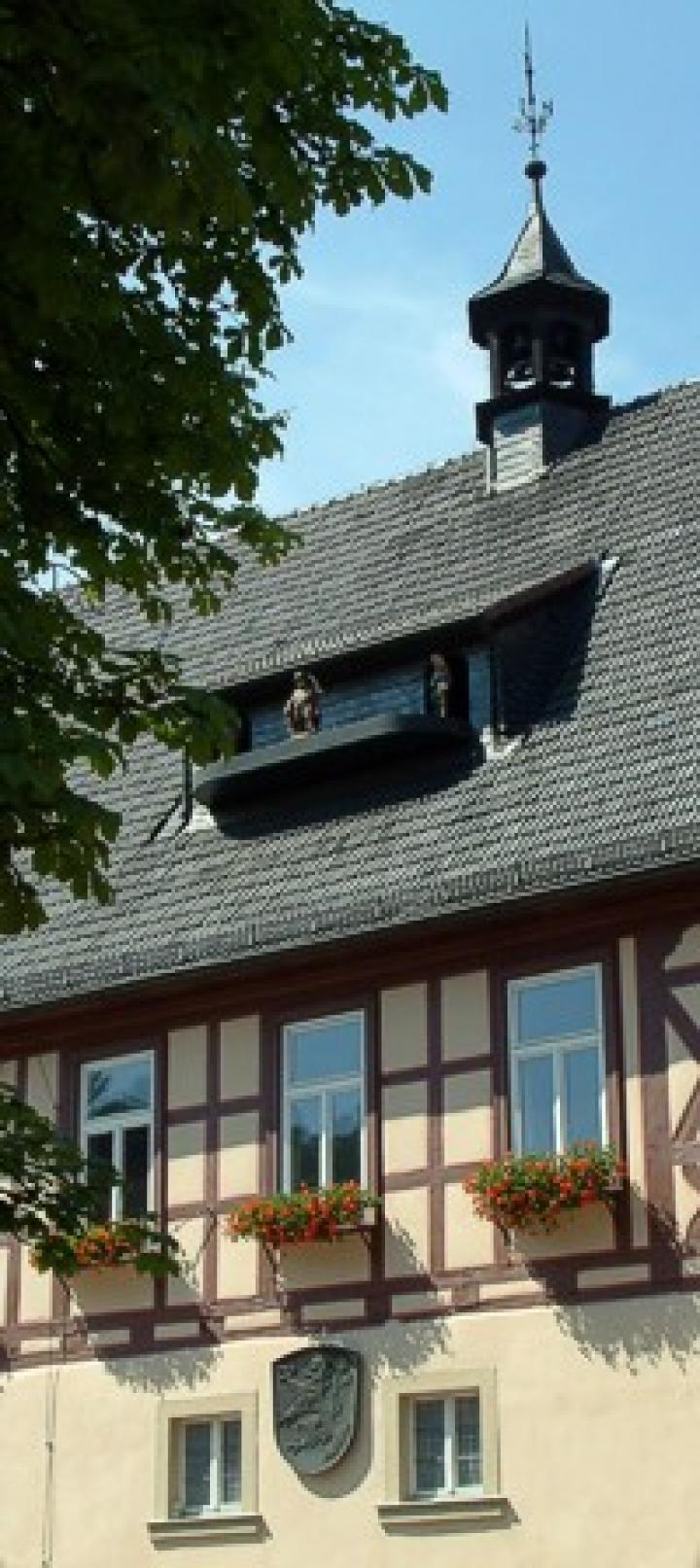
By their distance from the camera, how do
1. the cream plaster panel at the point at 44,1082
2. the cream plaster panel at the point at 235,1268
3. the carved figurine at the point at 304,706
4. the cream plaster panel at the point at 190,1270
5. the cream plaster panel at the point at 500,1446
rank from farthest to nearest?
the carved figurine at the point at 304,706, the cream plaster panel at the point at 44,1082, the cream plaster panel at the point at 190,1270, the cream plaster panel at the point at 235,1268, the cream plaster panel at the point at 500,1446

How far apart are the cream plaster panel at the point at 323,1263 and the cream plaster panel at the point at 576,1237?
124 centimetres

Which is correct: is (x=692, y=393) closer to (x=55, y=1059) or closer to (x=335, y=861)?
(x=335, y=861)

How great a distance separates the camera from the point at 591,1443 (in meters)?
15.8

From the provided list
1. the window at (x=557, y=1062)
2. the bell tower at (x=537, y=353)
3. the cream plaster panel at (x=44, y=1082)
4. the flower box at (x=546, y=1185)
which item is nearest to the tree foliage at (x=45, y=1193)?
the flower box at (x=546, y=1185)

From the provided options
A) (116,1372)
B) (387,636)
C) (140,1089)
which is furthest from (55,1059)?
(387,636)

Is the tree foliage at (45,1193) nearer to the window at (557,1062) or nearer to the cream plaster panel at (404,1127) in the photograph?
the window at (557,1062)

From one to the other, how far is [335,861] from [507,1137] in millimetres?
2812

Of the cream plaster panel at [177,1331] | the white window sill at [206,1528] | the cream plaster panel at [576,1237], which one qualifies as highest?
the cream plaster panel at [576,1237]

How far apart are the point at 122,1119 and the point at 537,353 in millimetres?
8412

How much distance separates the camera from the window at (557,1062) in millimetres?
16625

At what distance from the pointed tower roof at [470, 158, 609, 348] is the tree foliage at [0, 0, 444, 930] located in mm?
13917

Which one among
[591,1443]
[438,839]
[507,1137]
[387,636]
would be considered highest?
[387,636]

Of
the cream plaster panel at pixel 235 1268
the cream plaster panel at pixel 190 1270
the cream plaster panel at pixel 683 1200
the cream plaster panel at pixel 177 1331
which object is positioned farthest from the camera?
the cream plaster panel at pixel 190 1270

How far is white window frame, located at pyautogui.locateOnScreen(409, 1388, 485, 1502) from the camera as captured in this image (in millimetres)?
16453
